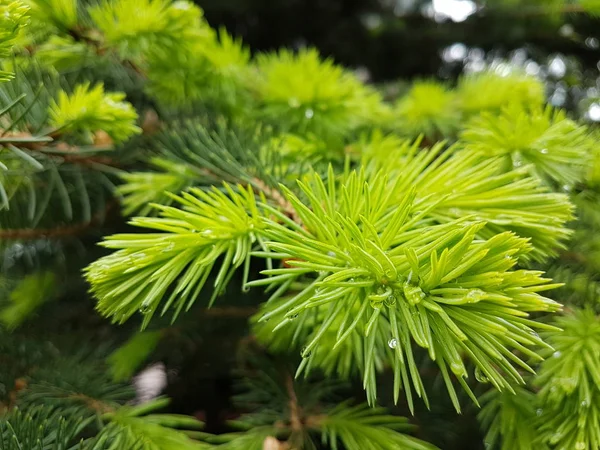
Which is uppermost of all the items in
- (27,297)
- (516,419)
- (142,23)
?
(142,23)

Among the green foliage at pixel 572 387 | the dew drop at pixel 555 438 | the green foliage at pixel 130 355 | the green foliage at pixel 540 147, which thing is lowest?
the green foliage at pixel 130 355

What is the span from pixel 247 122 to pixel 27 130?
0.19 metres

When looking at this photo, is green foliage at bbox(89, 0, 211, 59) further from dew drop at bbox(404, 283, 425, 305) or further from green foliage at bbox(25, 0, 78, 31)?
dew drop at bbox(404, 283, 425, 305)

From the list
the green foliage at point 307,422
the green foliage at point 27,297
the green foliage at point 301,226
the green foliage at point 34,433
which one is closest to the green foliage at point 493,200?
the green foliage at point 301,226

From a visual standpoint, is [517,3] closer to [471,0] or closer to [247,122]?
[471,0]

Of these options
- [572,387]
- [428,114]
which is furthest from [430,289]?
[428,114]

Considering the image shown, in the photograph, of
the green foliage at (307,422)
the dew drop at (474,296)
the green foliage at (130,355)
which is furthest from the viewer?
the green foliage at (130,355)

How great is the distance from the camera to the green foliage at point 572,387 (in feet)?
0.82

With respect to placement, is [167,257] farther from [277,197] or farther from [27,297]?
[27,297]

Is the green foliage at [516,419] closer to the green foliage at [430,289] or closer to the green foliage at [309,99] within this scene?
the green foliage at [430,289]

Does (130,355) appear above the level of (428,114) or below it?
below

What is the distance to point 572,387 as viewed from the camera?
0.25 m

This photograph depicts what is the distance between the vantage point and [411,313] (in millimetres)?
205

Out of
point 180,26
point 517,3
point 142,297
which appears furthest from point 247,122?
point 517,3
